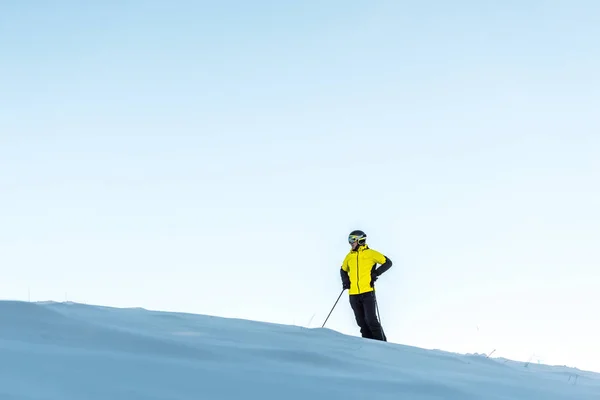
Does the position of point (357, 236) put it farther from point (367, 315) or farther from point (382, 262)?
point (367, 315)

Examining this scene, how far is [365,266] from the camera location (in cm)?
964

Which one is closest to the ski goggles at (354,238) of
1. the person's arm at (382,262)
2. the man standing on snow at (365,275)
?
the man standing on snow at (365,275)

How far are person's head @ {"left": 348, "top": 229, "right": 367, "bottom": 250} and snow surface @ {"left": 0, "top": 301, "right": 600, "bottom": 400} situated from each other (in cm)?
389

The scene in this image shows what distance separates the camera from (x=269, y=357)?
425 cm

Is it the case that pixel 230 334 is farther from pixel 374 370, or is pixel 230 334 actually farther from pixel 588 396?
pixel 588 396

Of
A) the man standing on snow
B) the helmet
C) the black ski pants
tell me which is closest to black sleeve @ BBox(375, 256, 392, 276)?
the man standing on snow

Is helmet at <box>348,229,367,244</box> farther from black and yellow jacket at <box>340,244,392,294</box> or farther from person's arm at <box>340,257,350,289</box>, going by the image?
person's arm at <box>340,257,350,289</box>

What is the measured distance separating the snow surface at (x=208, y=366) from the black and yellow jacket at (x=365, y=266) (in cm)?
380

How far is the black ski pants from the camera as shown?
31.5 ft

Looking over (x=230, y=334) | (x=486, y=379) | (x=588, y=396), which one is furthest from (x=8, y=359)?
(x=588, y=396)

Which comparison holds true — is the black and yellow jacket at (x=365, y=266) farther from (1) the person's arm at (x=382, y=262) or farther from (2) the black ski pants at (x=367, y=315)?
(2) the black ski pants at (x=367, y=315)

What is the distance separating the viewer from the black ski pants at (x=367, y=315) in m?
9.61

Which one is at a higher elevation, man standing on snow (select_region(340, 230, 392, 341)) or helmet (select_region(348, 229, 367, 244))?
helmet (select_region(348, 229, 367, 244))

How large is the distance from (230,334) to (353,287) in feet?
16.0
